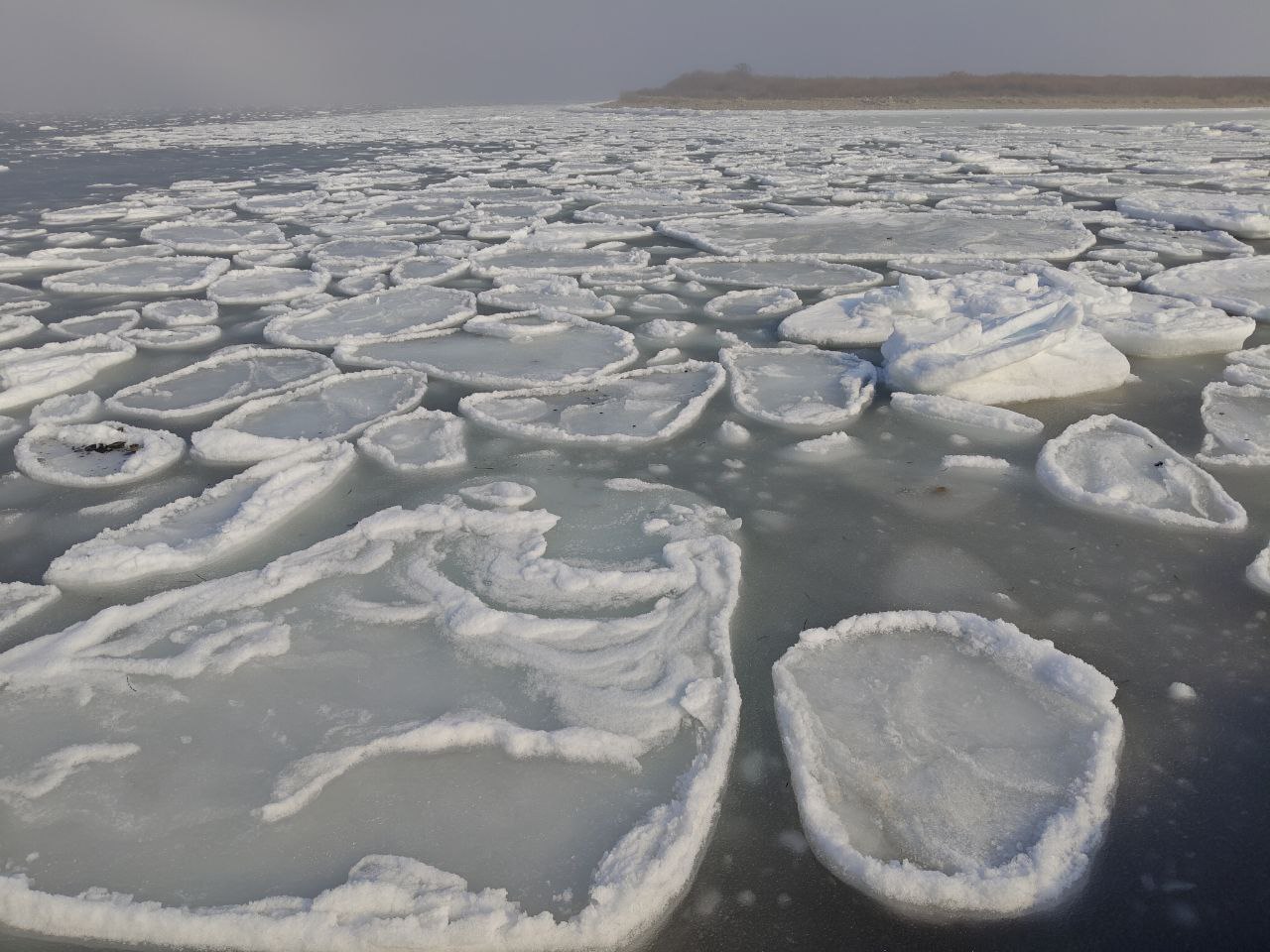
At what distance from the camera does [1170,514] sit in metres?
2.01

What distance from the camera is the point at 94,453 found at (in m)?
2.50

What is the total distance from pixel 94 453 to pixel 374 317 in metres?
1.64

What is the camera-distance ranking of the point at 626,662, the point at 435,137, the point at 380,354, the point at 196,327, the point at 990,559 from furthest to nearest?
the point at 435,137 → the point at 196,327 → the point at 380,354 → the point at 990,559 → the point at 626,662

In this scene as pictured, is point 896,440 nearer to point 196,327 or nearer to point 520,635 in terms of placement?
point 520,635

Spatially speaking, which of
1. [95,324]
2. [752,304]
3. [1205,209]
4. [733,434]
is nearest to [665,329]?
[752,304]

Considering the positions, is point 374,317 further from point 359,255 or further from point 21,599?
point 21,599

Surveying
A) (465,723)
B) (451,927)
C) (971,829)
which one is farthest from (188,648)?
(971,829)

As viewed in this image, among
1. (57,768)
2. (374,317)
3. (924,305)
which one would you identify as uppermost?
(924,305)

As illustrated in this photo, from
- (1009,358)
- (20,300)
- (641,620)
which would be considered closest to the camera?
(641,620)

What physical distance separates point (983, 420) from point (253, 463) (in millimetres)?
2438

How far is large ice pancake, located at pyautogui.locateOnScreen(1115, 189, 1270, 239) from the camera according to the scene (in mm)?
5586

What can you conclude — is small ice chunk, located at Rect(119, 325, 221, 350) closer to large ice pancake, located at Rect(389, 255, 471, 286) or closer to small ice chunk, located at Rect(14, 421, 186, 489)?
small ice chunk, located at Rect(14, 421, 186, 489)

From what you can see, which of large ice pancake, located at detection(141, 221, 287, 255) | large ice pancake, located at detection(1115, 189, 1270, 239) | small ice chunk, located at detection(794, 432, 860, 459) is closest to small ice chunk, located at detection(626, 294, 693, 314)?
small ice chunk, located at detection(794, 432, 860, 459)

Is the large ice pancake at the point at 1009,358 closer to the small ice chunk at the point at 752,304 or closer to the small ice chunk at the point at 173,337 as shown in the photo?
the small ice chunk at the point at 752,304
